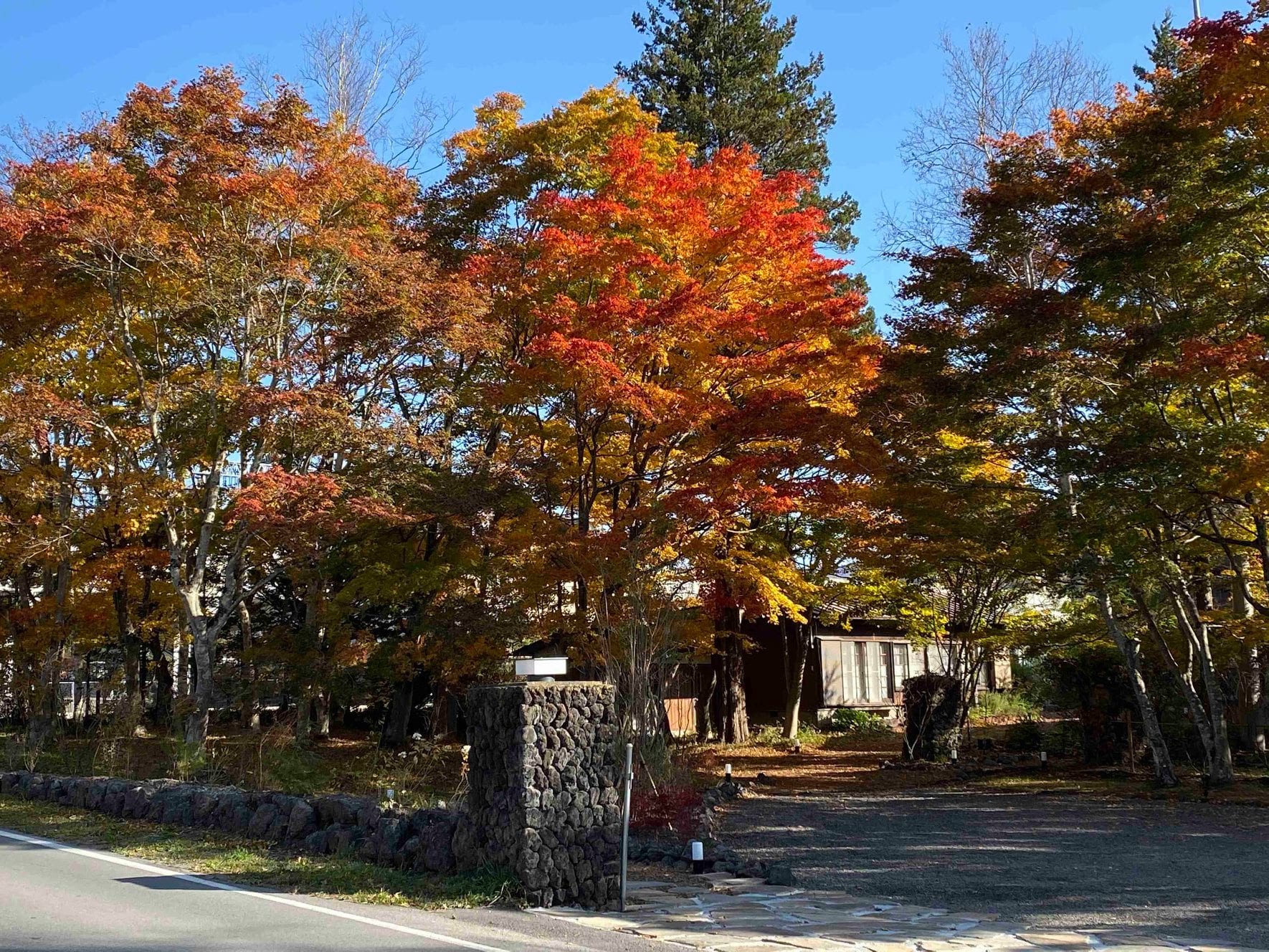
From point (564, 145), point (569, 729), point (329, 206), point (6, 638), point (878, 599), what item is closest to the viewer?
point (569, 729)

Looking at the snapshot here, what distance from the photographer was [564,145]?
21.8m

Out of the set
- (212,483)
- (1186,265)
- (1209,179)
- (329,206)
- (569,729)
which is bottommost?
(569,729)

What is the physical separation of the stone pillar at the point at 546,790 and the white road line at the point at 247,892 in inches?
49.9

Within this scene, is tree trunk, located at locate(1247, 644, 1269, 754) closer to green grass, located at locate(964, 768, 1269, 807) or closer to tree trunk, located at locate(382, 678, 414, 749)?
green grass, located at locate(964, 768, 1269, 807)

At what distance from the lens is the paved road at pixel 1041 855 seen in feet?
27.2

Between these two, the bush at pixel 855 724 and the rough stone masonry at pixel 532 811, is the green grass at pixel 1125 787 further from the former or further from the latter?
the bush at pixel 855 724

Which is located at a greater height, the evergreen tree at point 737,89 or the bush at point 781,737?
the evergreen tree at point 737,89

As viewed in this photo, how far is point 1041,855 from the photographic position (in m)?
11.0

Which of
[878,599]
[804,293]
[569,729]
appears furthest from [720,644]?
[569,729]

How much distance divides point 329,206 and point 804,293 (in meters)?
8.33

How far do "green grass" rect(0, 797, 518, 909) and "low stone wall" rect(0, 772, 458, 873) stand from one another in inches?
5.5

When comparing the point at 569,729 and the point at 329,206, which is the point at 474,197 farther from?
the point at 569,729

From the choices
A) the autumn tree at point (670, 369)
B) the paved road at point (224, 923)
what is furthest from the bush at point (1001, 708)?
the paved road at point (224, 923)

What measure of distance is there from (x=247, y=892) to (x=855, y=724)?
75.7 feet
